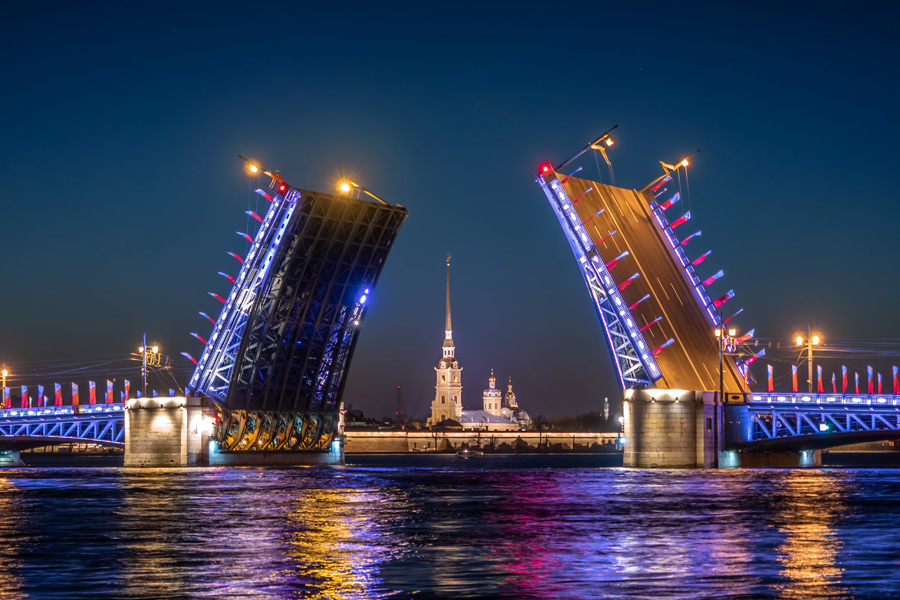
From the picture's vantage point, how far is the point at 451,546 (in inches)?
827

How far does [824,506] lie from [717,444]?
35.3m

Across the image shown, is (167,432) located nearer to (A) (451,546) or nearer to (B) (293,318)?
(B) (293,318)

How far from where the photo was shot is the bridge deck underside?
65938mm

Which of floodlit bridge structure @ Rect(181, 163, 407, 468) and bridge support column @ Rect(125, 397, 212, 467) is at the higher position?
floodlit bridge structure @ Rect(181, 163, 407, 468)

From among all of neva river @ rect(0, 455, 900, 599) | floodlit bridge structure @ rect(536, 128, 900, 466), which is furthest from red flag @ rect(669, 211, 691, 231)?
neva river @ rect(0, 455, 900, 599)

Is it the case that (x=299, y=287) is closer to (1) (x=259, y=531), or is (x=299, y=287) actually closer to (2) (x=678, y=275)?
(2) (x=678, y=275)

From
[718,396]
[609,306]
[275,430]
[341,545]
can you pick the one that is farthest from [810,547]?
[275,430]

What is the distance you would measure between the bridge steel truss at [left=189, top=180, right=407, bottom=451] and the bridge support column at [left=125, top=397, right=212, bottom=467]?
3.70 ft

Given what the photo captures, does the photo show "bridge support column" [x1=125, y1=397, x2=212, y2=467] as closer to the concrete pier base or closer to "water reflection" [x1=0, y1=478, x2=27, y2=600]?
"water reflection" [x1=0, y1=478, x2=27, y2=600]

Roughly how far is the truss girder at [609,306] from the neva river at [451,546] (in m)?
26.6

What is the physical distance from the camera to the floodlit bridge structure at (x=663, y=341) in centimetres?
6562

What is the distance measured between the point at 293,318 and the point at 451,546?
44388mm

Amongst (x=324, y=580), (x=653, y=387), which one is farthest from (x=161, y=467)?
(x=324, y=580)

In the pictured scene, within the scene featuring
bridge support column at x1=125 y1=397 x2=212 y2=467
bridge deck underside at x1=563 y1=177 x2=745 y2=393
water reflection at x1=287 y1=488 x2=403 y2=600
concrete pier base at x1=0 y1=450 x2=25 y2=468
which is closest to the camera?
water reflection at x1=287 y1=488 x2=403 y2=600
